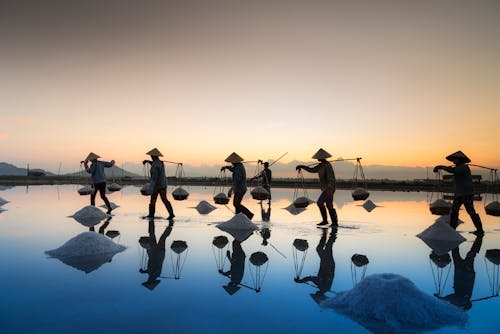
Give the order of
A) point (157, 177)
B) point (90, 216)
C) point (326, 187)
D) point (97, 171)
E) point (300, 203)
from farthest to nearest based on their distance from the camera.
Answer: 1. point (300, 203)
2. point (97, 171)
3. point (90, 216)
4. point (157, 177)
5. point (326, 187)

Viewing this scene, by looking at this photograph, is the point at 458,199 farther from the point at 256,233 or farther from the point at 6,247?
the point at 6,247

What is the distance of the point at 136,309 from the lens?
343 cm

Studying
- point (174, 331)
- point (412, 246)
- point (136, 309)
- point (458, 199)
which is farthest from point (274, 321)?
point (458, 199)

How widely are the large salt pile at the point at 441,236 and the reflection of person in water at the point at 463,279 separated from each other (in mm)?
462

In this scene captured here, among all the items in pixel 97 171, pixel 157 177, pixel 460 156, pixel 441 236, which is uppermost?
pixel 460 156

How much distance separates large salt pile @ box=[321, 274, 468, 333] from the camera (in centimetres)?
321

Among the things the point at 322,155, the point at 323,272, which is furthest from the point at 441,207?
the point at 323,272

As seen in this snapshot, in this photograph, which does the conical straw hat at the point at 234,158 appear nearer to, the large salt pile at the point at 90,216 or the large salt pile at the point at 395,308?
the large salt pile at the point at 90,216

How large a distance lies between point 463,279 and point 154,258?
145 inches

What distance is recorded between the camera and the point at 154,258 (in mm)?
5523

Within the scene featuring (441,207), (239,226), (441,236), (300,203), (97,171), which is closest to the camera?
(441,236)

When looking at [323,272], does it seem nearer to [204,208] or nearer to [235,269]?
[235,269]

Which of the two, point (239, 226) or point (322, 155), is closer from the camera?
point (239, 226)

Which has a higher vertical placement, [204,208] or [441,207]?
[441,207]
